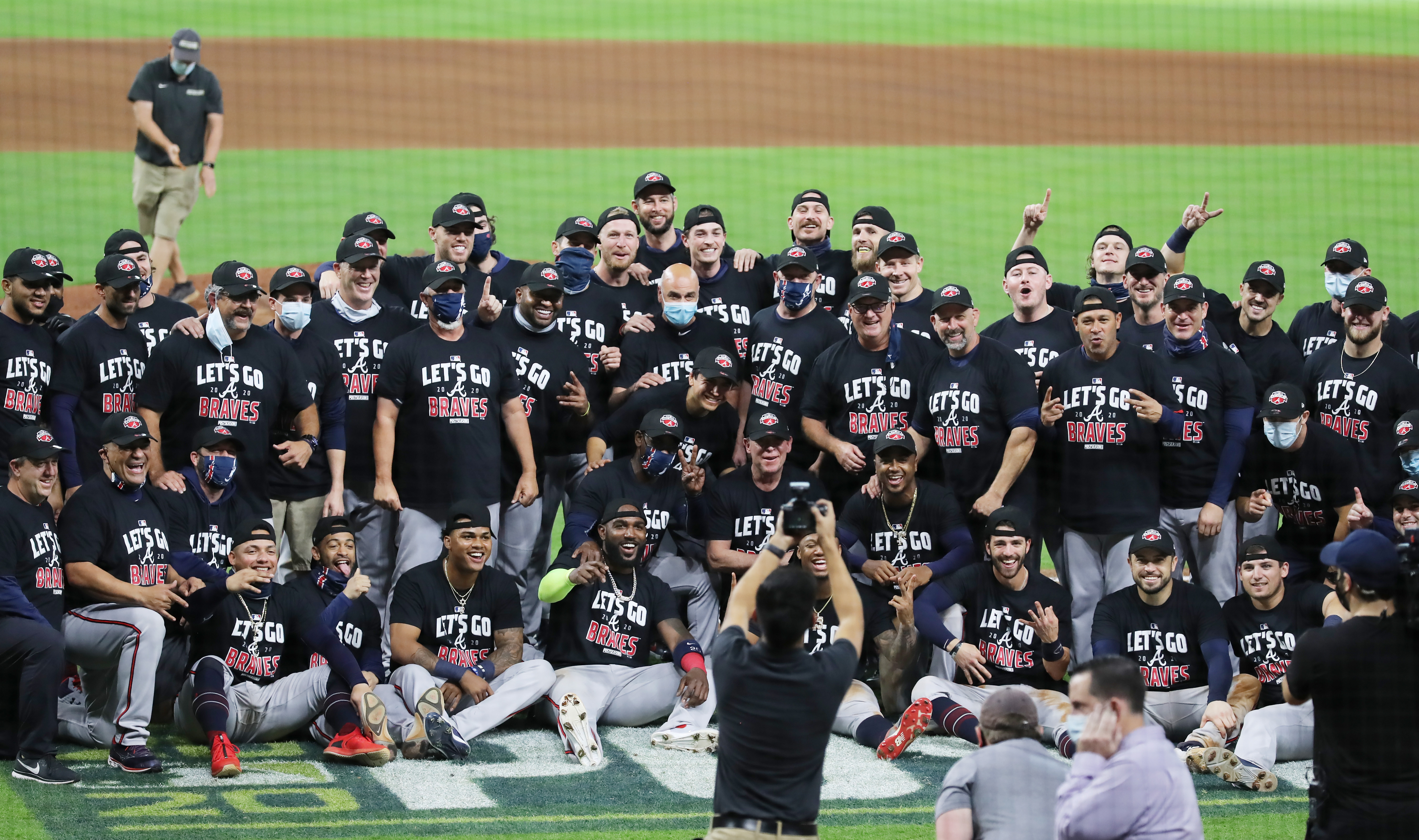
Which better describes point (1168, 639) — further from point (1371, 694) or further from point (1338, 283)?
point (1371, 694)

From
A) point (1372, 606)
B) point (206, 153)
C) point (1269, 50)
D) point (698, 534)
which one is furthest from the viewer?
point (1269, 50)

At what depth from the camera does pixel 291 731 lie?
6.94 meters

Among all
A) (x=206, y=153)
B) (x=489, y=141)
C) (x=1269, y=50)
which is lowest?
(x=206, y=153)

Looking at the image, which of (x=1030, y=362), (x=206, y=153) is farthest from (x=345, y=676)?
(x=206, y=153)

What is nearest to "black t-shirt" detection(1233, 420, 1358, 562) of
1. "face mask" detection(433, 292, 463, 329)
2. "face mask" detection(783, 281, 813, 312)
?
"face mask" detection(783, 281, 813, 312)

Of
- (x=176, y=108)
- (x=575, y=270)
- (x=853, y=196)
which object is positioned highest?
(x=853, y=196)

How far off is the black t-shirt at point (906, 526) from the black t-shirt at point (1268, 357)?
1.64 meters

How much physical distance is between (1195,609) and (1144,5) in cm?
2208

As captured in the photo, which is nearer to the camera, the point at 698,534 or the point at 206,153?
the point at 698,534

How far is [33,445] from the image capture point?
6.49 meters

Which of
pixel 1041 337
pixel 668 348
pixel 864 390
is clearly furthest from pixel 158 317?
pixel 1041 337

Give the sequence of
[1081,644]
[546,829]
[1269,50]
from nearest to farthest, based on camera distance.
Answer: [546,829]
[1081,644]
[1269,50]

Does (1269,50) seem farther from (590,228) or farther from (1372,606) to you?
(1372,606)

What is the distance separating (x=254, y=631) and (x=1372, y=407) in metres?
4.94
